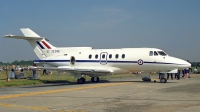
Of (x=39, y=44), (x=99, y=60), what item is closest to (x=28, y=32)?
(x=39, y=44)

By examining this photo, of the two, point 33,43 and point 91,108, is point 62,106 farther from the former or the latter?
point 33,43

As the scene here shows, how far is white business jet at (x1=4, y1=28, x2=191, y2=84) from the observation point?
2297 cm

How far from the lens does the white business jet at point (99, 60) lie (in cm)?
2297

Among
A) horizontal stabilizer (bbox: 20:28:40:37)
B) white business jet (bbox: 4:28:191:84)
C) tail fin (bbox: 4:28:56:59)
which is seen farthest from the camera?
horizontal stabilizer (bbox: 20:28:40:37)

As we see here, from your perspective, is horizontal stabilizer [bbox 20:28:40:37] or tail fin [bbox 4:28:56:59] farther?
horizontal stabilizer [bbox 20:28:40:37]

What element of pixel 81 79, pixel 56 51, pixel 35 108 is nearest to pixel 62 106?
pixel 35 108

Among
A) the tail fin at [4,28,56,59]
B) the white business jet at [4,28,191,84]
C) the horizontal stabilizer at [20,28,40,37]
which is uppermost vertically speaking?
the horizontal stabilizer at [20,28,40,37]

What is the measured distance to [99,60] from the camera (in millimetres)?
25125

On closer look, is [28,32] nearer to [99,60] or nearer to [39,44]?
[39,44]

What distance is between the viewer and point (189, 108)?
936 cm

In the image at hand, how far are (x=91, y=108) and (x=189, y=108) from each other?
11.2 feet

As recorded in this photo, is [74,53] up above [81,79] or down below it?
above

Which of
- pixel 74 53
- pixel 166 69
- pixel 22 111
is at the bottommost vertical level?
pixel 22 111

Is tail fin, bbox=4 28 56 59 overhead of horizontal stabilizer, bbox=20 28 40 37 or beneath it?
Result: beneath
